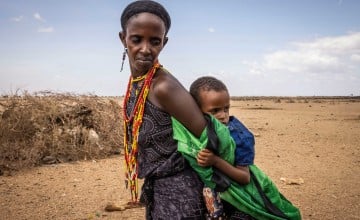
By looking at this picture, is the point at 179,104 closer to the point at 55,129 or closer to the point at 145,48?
the point at 145,48

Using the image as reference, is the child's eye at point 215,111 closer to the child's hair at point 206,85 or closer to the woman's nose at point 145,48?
the child's hair at point 206,85

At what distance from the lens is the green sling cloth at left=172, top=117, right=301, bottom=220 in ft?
5.32

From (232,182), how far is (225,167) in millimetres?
85

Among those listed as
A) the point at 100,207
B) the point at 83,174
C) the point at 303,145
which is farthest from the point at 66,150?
the point at 303,145

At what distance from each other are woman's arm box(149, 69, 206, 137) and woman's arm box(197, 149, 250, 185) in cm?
10

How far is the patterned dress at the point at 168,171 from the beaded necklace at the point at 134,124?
0.10ft

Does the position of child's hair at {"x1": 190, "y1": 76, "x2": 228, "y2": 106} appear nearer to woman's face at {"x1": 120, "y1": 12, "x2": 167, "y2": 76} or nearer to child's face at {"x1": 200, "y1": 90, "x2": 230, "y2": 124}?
child's face at {"x1": 200, "y1": 90, "x2": 230, "y2": 124}

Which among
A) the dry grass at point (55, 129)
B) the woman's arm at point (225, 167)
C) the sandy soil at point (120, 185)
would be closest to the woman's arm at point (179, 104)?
the woman's arm at point (225, 167)

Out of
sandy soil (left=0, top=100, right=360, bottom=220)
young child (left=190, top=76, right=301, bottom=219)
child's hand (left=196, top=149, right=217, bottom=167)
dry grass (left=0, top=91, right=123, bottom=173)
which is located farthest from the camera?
dry grass (left=0, top=91, right=123, bottom=173)

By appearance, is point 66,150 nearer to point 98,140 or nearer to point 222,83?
point 98,140

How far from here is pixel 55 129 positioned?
798 centimetres

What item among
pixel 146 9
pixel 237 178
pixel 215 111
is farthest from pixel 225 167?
pixel 146 9

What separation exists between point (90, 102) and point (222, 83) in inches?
288

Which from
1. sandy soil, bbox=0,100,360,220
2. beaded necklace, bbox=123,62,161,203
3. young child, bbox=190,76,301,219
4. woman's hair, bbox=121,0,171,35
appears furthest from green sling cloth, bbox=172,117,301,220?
sandy soil, bbox=0,100,360,220
